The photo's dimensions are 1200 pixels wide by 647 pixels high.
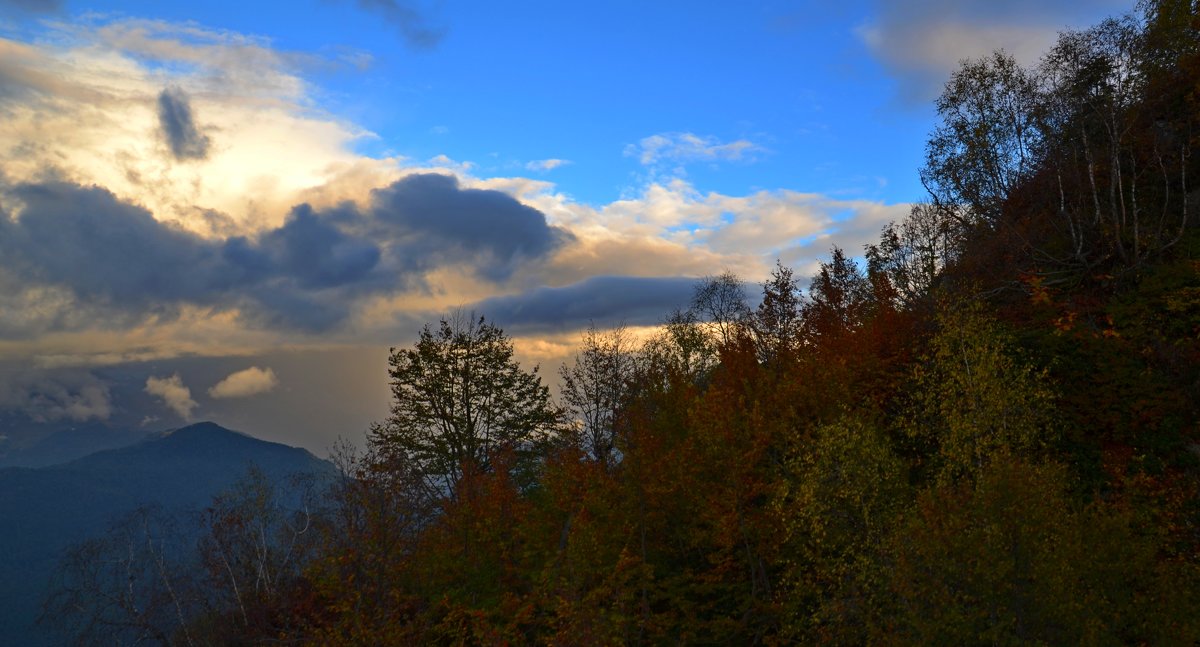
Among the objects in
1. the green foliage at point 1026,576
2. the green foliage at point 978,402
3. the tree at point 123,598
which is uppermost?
the green foliage at point 978,402

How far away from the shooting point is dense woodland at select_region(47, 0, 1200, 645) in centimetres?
2783

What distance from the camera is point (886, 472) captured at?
34.7 metres

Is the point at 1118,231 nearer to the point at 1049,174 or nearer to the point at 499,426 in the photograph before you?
the point at 1049,174

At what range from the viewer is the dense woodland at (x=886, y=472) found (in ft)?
91.3

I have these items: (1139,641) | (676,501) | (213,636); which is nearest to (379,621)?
(676,501)

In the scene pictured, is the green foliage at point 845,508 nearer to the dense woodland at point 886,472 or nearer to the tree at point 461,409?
the dense woodland at point 886,472

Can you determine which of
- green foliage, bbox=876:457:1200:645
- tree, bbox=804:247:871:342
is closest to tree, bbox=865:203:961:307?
tree, bbox=804:247:871:342

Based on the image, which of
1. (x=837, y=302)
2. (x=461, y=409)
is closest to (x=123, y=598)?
(x=461, y=409)

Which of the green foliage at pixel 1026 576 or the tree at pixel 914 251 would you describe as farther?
the tree at pixel 914 251

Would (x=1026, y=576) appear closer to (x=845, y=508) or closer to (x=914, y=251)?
(x=845, y=508)

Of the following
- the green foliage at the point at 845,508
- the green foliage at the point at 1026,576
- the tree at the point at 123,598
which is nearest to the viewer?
the green foliage at the point at 1026,576

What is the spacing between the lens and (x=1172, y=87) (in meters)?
52.3

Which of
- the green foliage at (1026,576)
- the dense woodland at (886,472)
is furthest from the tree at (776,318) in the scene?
the green foliage at (1026,576)

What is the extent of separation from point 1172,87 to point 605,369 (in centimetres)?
5404
